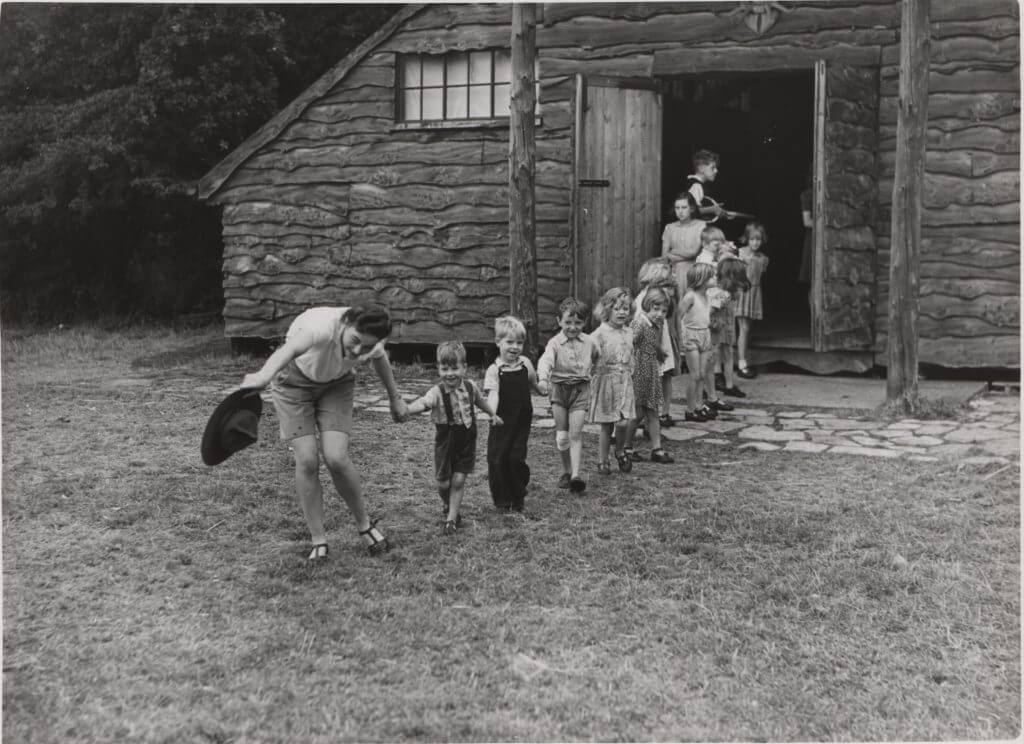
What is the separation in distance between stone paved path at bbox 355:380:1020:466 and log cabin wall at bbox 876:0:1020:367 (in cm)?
131

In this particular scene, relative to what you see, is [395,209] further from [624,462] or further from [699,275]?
[624,462]

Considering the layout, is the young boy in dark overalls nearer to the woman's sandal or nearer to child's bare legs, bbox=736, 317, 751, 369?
the woman's sandal

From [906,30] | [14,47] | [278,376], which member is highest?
[14,47]

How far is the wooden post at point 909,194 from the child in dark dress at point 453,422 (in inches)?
168

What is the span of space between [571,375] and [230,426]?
235 cm

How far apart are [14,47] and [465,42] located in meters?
7.76

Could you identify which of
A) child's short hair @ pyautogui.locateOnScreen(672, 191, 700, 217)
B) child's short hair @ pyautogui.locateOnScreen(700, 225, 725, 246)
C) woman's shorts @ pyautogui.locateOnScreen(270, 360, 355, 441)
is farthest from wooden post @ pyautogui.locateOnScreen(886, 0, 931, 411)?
woman's shorts @ pyautogui.locateOnScreen(270, 360, 355, 441)

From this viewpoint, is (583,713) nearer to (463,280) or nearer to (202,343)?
(463,280)

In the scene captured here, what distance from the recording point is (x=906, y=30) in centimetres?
835

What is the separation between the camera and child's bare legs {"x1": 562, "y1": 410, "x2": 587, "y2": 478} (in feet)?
20.7

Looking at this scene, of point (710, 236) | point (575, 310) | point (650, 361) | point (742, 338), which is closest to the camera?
point (575, 310)

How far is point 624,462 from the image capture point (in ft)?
22.3

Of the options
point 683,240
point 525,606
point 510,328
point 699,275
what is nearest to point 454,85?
point 683,240

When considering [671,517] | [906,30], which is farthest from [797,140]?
[671,517]
